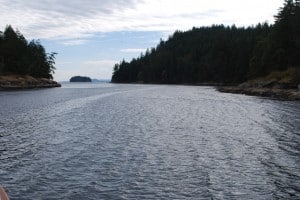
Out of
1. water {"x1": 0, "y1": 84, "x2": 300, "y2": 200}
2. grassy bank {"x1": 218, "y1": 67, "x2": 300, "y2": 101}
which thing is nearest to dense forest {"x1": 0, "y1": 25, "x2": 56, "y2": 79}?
grassy bank {"x1": 218, "y1": 67, "x2": 300, "y2": 101}

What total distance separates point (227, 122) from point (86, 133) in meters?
15.2

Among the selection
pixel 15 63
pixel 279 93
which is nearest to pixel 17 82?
pixel 15 63

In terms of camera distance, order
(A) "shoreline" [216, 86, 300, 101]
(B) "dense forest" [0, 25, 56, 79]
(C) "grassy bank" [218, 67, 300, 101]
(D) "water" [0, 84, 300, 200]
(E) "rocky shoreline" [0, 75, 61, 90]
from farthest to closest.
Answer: (B) "dense forest" [0, 25, 56, 79] < (E) "rocky shoreline" [0, 75, 61, 90] < (C) "grassy bank" [218, 67, 300, 101] < (A) "shoreline" [216, 86, 300, 101] < (D) "water" [0, 84, 300, 200]

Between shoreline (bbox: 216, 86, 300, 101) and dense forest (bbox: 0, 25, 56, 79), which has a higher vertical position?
dense forest (bbox: 0, 25, 56, 79)

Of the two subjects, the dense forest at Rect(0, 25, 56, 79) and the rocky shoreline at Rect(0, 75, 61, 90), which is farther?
the dense forest at Rect(0, 25, 56, 79)

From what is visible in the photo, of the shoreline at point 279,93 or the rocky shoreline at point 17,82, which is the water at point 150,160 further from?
the rocky shoreline at point 17,82

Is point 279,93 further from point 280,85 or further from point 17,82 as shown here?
point 17,82

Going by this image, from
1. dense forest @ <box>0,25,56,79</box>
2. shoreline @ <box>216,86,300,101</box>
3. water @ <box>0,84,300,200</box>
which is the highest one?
dense forest @ <box>0,25,56,79</box>

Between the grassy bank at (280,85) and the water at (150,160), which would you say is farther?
the grassy bank at (280,85)

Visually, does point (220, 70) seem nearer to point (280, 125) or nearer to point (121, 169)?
point (280, 125)

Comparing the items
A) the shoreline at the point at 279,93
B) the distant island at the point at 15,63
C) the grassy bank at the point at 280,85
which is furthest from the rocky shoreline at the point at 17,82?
the shoreline at the point at 279,93

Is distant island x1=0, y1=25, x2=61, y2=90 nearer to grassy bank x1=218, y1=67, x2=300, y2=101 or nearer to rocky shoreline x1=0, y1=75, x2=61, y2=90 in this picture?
rocky shoreline x1=0, y1=75, x2=61, y2=90

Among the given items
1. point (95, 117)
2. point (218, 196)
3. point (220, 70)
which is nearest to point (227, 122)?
point (95, 117)

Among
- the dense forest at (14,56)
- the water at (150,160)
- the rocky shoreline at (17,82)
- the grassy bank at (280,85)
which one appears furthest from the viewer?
the dense forest at (14,56)
